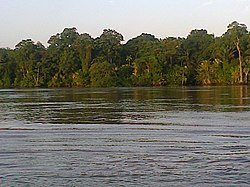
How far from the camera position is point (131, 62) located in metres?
128

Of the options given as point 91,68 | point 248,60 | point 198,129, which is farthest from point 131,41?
point 198,129

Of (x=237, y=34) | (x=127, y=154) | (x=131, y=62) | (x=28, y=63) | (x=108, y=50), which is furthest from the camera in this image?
(x=28, y=63)

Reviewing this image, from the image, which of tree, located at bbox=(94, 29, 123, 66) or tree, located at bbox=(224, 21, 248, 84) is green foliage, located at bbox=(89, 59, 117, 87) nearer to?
tree, located at bbox=(94, 29, 123, 66)

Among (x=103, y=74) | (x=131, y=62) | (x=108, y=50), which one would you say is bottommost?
(x=103, y=74)

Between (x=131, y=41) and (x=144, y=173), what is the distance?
428ft

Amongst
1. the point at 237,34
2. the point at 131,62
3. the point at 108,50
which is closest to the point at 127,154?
the point at 237,34

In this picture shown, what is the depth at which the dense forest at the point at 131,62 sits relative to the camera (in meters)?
114

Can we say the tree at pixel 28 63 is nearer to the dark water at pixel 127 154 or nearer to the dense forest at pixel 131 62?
the dense forest at pixel 131 62

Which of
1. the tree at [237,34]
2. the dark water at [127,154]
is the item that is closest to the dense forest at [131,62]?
the tree at [237,34]

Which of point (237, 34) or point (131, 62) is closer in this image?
point (237, 34)

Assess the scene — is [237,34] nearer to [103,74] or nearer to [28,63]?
[103,74]

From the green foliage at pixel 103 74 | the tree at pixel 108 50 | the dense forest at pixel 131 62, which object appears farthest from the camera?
the tree at pixel 108 50

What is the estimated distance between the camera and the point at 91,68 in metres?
122

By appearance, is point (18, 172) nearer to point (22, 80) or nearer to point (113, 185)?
point (113, 185)
